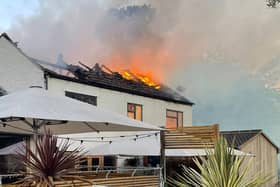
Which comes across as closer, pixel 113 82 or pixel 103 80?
pixel 103 80

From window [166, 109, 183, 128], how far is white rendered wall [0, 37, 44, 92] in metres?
8.70

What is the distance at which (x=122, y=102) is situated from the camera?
21.1 m

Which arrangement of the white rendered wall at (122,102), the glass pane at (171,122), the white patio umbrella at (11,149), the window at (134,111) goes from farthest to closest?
the glass pane at (171,122), the window at (134,111), the white rendered wall at (122,102), the white patio umbrella at (11,149)

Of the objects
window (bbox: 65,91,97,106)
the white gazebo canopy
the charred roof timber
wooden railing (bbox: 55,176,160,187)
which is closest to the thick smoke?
the charred roof timber

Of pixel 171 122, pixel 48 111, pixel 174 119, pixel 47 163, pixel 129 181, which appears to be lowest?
pixel 129 181

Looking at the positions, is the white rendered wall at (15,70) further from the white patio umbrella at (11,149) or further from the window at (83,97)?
the white patio umbrella at (11,149)

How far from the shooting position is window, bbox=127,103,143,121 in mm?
21547

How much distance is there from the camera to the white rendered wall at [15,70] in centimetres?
1803

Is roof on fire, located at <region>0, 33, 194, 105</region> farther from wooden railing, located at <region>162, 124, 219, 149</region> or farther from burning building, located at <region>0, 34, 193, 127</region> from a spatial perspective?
wooden railing, located at <region>162, 124, 219, 149</region>

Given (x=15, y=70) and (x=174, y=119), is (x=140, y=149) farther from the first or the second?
(x=174, y=119)

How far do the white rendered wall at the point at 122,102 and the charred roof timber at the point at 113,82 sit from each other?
19 cm

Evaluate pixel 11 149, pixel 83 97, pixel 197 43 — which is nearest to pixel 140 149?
pixel 11 149

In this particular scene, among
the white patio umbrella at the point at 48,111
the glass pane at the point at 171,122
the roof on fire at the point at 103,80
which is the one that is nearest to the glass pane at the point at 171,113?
the glass pane at the point at 171,122

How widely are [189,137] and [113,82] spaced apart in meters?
8.27
